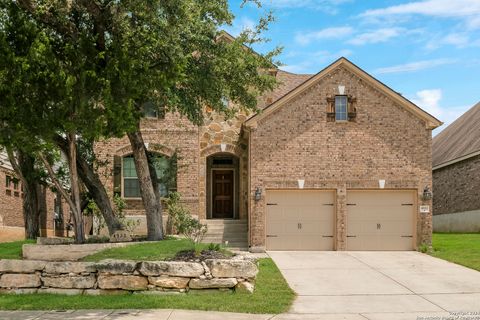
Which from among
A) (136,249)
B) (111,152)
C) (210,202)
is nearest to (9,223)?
(111,152)

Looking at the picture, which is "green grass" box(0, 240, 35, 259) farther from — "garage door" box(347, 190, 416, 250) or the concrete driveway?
"garage door" box(347, 190, 416, 250)

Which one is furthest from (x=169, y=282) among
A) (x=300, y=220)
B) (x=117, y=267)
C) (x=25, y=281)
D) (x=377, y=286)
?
(x=300, y=220)

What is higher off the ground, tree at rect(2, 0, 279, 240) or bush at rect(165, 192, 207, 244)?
tree at rect(2, 0, 279, 240)

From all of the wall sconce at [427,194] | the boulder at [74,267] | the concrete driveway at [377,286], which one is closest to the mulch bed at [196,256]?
the boulder at [74,267]

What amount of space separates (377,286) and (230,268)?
4.03 m

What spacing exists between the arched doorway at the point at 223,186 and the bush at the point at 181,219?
3.11m

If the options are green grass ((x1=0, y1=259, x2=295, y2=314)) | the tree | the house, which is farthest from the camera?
the house

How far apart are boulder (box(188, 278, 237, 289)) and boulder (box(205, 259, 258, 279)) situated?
0.09 m

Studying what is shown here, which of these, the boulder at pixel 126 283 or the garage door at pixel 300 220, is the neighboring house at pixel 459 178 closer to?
the garage door at pixel 300 220

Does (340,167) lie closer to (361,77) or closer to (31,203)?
(361,77)

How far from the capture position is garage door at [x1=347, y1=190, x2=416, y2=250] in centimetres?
2116

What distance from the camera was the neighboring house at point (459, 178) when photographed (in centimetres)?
2709

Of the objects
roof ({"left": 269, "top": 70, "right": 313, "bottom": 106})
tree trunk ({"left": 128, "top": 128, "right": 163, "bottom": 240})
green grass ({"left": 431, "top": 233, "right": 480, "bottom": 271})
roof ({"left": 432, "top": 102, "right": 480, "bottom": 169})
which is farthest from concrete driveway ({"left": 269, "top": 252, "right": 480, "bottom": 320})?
roof ({"left": 432, "top": 102, "right": 480, "bottom": 169})

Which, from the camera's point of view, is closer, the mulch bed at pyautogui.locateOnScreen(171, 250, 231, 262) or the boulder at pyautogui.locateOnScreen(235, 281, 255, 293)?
the boulder at pyautogui.locateOnScreen(235, 281, 255, 293)
